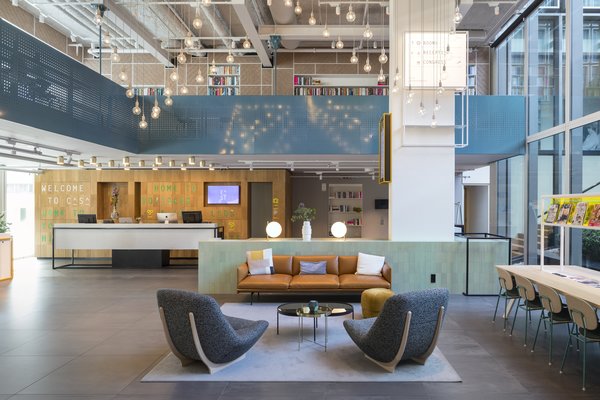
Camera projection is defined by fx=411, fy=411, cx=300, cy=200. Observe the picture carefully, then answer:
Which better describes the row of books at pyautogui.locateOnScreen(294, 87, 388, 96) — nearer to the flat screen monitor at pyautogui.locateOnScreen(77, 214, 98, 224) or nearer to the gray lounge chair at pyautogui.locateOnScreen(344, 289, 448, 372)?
the flat screen monitor at pyautogui.locateOnScreen(77, 214, 98, 224)

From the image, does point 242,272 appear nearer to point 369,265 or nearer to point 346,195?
point 369,265

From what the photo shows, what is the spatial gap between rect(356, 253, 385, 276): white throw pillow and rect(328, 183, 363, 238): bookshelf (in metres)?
8.03

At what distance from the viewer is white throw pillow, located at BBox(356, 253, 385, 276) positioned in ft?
23.6

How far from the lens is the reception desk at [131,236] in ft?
35.6

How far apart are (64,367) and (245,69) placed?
1020 cm

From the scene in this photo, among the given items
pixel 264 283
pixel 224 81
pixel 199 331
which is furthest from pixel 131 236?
pixel 199 331

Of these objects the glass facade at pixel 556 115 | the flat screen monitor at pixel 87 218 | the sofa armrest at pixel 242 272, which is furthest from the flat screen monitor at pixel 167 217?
the glass facade at pixel 556 115

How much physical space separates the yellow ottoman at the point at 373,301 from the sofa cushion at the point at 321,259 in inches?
61.5

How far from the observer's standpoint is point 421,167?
309 inches

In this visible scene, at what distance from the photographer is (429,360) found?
444 cm

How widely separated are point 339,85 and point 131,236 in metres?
7.09

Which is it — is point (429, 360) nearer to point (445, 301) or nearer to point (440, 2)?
point (445, 301)

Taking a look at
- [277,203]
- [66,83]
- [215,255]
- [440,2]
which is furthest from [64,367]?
[277,203]

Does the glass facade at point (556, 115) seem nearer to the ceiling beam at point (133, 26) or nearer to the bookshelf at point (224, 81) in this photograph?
the bookshelf at point (224, 81)
